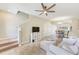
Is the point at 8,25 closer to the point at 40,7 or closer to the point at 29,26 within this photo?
the point at 29,26

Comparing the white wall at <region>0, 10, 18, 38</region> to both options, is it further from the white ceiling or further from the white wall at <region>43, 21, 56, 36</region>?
the white wall at <region>43, 21, 56, 36</region>

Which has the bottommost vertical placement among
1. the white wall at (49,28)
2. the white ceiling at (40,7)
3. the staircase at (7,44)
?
the staircase at (7,44)

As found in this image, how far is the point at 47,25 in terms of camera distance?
191 centimetres

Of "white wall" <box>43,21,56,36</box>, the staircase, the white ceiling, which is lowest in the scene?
the staircase

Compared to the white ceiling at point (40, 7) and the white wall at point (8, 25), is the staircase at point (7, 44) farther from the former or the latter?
the white ceiling at point (40, 7)

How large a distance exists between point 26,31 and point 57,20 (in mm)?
533

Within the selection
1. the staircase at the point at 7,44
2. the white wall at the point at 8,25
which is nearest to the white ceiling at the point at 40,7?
the white wall at the point at 8,25

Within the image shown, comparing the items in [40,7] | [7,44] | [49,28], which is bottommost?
[7,44]

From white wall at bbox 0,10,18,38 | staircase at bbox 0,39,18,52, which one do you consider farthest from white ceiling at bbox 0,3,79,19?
staircase at bbox 0,39,18,52

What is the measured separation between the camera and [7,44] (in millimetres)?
1835

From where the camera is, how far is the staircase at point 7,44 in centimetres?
180

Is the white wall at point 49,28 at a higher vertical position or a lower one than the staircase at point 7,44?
higher

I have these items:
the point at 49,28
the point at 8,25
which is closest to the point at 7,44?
the point at 8,25

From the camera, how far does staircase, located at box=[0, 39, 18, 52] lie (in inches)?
70.9
